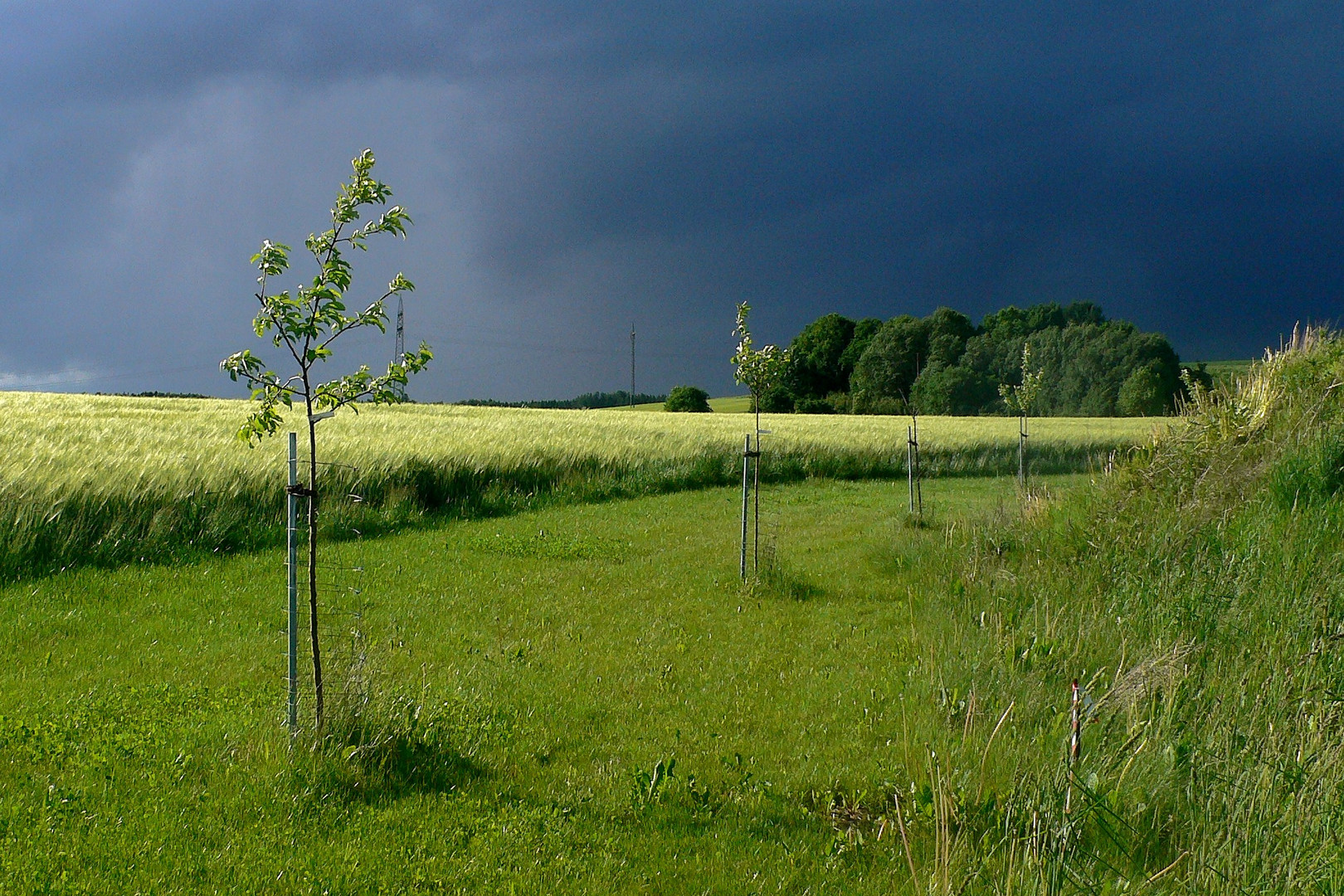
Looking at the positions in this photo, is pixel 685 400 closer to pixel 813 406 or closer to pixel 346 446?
pixel 813 406

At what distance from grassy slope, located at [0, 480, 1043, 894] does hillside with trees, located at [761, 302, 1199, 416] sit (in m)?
35.4

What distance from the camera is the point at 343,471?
48.1 feet

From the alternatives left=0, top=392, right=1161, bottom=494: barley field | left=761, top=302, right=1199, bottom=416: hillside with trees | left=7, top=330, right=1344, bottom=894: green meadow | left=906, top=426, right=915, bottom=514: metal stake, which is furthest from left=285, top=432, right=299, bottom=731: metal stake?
left=761, top=302, right=1199, bottom=416: hillside with trees

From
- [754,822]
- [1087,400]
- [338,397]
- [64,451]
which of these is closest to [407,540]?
[64,451]

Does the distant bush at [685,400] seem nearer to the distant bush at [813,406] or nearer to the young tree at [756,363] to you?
the distant bush at [813,406]

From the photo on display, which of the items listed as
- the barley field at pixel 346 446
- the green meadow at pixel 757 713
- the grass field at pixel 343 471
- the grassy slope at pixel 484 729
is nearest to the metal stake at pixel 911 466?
the grass field at pixel 343 471

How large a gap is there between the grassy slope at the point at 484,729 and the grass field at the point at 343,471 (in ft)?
2.73

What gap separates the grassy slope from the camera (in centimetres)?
443

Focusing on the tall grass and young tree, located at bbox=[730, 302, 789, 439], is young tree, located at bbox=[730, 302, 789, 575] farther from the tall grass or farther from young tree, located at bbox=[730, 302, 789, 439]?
the tall grass

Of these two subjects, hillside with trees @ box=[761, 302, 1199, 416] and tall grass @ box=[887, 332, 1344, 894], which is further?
hillside with trees @ box=[761, 302, 1199, 416]

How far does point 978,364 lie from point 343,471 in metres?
63.9

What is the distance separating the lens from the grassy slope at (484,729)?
4.43m

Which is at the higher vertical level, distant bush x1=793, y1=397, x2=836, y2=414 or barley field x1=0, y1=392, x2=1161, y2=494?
distant bush x1=793, y1=397, x2=836, y2=414

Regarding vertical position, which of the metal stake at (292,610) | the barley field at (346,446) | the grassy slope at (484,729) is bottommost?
the grassy slope at (484,729)
